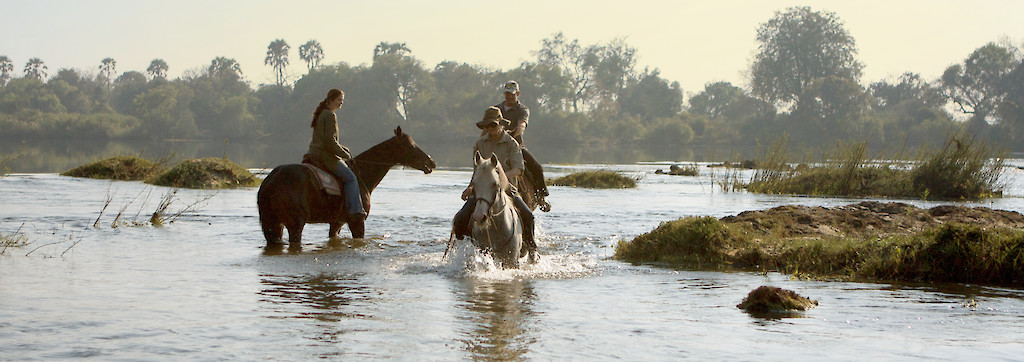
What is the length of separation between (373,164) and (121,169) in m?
20.2

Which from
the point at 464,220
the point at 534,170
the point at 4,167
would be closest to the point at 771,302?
the point at 464,220

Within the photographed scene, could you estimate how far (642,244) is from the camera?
13.6 metres

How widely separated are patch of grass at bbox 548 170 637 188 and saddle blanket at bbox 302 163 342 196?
64.3 ft

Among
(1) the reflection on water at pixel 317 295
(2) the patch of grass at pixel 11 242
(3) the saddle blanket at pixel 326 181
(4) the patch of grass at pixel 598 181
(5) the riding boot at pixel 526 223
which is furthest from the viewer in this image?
(4) the patch of grass at pixel 598 181

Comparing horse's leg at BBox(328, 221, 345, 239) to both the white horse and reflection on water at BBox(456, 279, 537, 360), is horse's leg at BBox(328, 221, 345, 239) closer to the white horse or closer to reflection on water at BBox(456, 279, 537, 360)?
the white horse

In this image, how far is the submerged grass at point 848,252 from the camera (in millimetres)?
10586

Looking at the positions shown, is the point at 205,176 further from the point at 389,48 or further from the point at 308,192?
the point at 389,48

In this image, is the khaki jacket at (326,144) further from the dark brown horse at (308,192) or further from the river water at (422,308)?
the river water at (422,308)

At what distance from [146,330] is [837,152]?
2651cm

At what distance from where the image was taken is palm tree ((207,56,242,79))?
6403 inches

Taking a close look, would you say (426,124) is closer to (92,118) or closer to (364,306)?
(92,118)

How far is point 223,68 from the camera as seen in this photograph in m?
165

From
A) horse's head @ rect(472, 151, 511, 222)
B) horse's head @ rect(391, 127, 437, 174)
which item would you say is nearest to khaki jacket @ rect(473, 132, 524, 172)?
horse's head @ rect(472, 151, 511, 222)

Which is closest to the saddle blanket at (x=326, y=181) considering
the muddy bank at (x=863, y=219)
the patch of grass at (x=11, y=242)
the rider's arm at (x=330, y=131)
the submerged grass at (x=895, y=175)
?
the rider's arm at (x=330, y=131)
